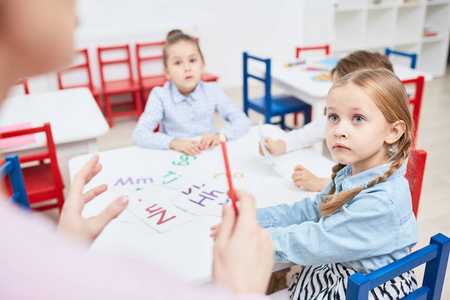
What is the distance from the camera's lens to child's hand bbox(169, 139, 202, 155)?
5.53ft

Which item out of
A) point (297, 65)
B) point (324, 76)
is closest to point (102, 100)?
point (297, 65)

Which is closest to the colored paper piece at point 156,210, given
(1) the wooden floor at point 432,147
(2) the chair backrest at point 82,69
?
(1) the wooden floor at point 432,147

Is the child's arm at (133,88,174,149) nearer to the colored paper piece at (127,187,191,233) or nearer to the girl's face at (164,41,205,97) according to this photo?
the girl's face at (164,41,205,97)

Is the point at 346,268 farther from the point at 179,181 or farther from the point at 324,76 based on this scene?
the point at 324,76

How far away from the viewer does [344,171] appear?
1.18 metres

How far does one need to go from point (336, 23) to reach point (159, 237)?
15.3ft

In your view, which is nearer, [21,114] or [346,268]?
[346,268]

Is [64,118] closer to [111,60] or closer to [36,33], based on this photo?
[36,33]

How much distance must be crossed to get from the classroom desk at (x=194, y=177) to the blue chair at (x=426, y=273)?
28 centimetres

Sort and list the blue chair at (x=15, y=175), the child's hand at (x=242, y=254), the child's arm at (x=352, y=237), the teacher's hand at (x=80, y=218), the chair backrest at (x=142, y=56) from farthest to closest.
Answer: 1. the chair backrest at (x=142, y=56)
2. the blue chair at (x=15, y=175)
3. the child's arm at (x=352, y=237)
4. the teacher's hand at (x=80, y=218)
5. the child's hand at (x=242, y=254)

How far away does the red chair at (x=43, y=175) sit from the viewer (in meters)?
1.71

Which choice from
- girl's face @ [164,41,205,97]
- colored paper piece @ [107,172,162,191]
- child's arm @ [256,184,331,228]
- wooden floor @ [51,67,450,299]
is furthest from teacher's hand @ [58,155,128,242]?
wooden floor @ [51,67,450,299]

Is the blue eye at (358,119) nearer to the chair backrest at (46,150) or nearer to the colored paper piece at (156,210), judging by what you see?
the colored paper piece at (156,210)

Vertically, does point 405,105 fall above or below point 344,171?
above
